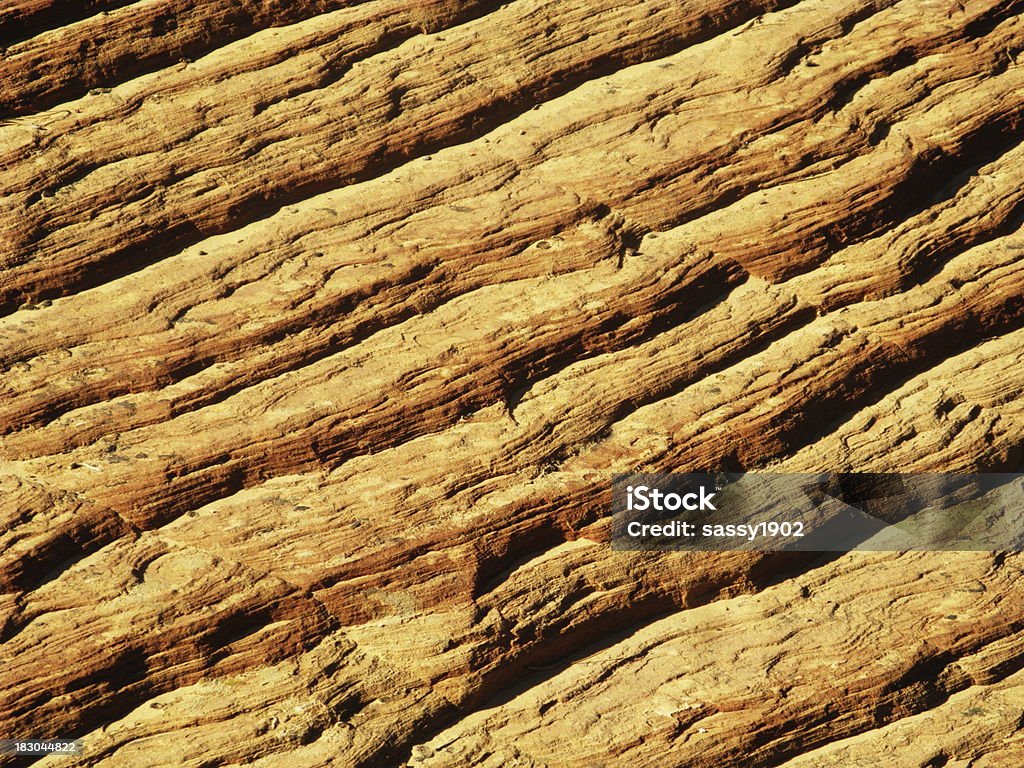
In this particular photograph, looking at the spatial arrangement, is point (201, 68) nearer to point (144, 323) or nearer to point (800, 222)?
point (144, 323)

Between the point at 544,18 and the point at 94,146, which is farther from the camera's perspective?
the point at 544,18

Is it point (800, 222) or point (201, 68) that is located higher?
point (201, 68)

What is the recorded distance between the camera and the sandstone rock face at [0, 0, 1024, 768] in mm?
7281

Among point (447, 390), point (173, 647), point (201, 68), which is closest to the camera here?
point (173, 647)

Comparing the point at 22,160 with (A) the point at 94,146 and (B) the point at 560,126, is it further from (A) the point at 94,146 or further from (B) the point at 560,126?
(B) the point at 560,126

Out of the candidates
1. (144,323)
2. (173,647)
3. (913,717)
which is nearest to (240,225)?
(144,323)

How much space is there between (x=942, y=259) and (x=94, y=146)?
6806mm

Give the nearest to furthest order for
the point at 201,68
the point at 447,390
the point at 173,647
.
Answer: the point at 173,647 → the point at 447,390 → the point at 201,68

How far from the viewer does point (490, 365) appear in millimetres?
7711

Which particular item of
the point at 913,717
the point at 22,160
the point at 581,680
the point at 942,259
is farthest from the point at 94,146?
the point at 913,717

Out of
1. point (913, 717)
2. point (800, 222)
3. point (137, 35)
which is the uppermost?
point (137, 35)

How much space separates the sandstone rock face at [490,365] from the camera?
287 inches

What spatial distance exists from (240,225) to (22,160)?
1.72m

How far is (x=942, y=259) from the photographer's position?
824 centimetres
